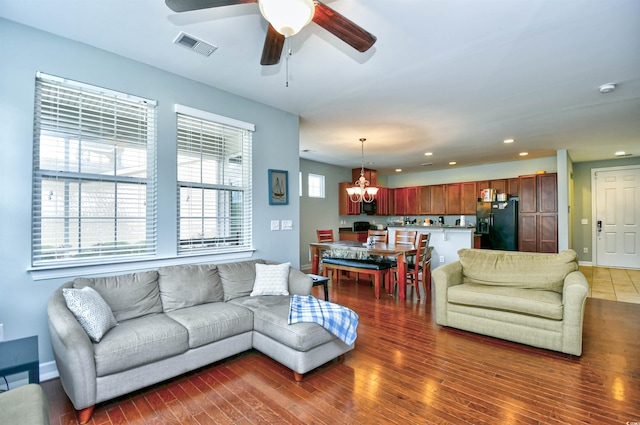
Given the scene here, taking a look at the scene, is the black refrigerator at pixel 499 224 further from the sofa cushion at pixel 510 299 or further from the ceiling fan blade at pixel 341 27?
the ceiling fan blade at pixel 341 27

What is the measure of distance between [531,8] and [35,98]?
3.86m

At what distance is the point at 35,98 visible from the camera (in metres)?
2.44

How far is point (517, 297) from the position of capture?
9.81 feet

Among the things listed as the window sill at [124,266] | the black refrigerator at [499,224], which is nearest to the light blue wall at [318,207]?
the black refrigerator at [499,224]

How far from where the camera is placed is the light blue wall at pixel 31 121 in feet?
7.52

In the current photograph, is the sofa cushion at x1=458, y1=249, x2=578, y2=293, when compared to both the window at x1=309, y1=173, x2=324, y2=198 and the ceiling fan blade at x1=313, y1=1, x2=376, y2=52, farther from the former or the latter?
the window at x1=309, y1=173, x2=324, y2=198

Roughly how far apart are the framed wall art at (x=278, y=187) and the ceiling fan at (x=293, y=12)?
7.06 feet

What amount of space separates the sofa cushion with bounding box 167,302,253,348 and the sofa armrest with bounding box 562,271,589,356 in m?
2.85

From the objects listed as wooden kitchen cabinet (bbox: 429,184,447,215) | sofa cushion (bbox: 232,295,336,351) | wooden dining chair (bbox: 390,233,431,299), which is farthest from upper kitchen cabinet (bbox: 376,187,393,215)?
sofa cushion (bbox: 232,295,336,351)

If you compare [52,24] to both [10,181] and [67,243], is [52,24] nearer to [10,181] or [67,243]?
[10,181]

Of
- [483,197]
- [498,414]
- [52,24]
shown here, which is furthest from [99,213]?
[483,197]

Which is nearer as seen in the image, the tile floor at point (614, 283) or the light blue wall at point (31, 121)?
the light blue wall at point (31, 121)

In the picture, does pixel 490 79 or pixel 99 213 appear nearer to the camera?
pixel 99 213

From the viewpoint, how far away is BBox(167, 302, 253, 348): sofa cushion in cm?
239
